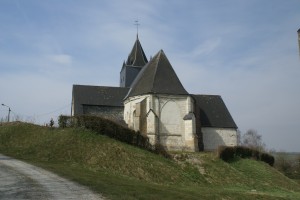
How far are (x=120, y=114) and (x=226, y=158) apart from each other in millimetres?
17192

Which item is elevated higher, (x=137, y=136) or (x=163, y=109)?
(x=163, y=109)

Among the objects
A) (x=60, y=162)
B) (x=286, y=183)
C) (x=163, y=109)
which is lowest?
(x=286, y=183)

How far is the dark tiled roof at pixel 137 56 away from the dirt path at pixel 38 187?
37677mm

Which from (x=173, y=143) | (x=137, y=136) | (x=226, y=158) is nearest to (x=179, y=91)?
(x=173, y=143)

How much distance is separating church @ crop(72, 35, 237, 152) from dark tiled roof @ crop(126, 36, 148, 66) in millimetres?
5620

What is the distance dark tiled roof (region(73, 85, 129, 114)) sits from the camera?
42344 mm

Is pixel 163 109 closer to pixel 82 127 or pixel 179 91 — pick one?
pixel 179 91

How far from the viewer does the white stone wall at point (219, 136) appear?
133ft

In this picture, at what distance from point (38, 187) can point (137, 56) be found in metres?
41.1

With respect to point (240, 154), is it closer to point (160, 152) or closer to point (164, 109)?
point (164, 109)

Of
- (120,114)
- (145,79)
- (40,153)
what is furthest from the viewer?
(120,114)

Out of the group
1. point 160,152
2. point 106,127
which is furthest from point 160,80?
point 106,127

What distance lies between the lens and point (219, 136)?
4088 centimetres

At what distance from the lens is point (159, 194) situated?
35.5 feet
